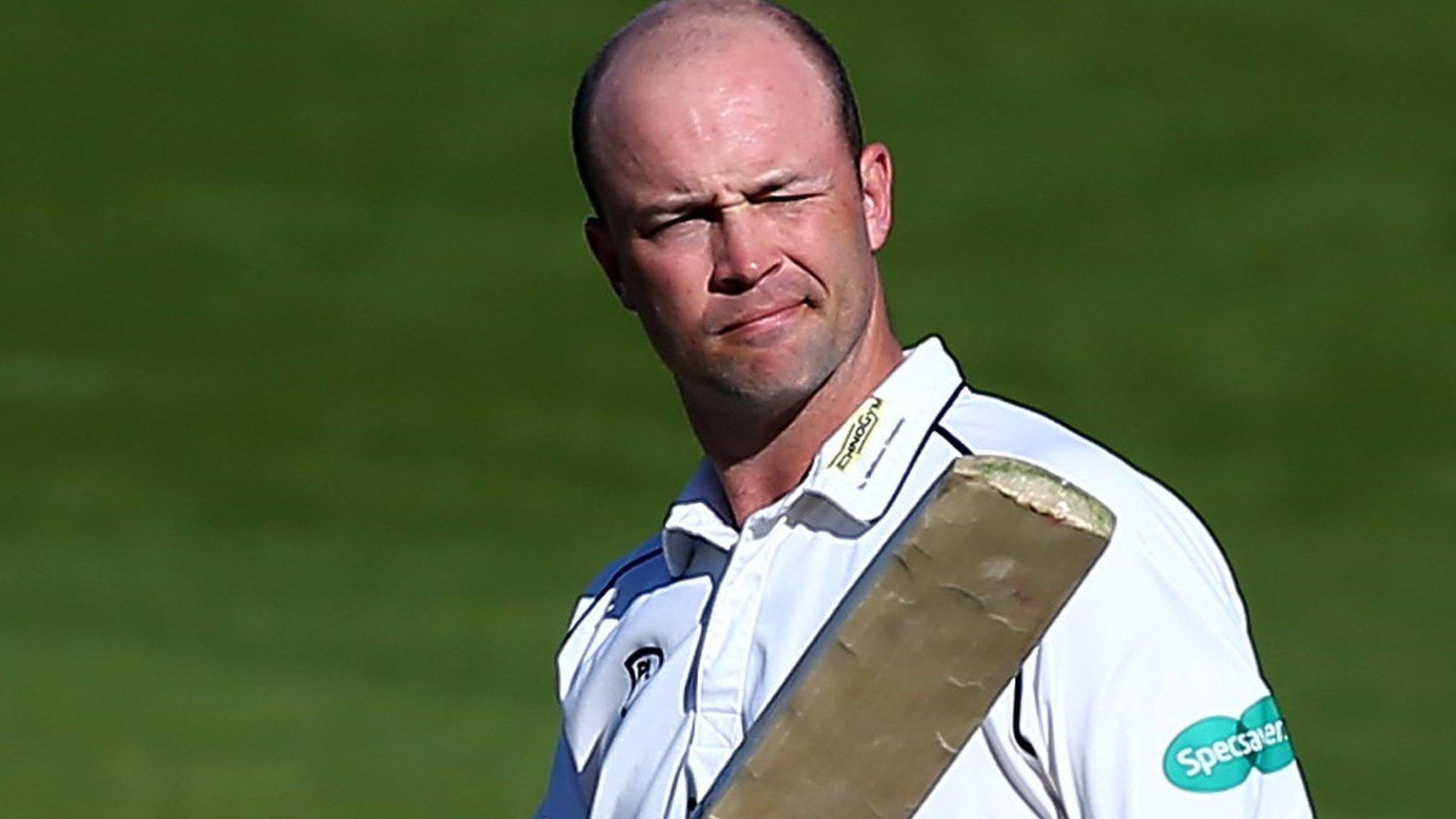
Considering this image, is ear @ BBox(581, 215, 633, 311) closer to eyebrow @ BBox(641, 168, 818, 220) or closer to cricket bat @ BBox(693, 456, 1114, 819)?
eyebrow @ BBox(641, 168, 818, 220)

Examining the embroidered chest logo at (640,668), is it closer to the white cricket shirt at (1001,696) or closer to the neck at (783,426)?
the white cricket shirt at (1001,696)

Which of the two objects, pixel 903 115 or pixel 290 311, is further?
pixel 903 115

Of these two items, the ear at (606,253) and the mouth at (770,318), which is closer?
the mouth at (770,318)

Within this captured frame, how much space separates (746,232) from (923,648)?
2.17 ft

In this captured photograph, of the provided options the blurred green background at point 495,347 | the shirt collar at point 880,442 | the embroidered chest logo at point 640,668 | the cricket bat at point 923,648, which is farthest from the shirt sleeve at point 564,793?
the blurred green background at point 495,347

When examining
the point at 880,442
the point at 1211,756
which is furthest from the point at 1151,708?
the point at 880,442

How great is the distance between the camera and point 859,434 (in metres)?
2.77

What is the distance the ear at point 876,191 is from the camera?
9.48ft

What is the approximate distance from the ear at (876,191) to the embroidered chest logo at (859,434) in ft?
0.56

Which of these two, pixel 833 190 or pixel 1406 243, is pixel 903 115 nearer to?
pixel 1406 243

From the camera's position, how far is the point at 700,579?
2957 millimetres

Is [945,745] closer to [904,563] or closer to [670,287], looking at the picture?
[904,563]

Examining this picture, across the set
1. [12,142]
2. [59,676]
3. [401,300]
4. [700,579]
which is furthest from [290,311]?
[700,579]

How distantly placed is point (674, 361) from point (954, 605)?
0.75m
